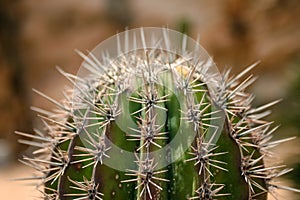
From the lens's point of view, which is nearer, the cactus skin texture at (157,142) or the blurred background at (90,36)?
the cactus skin texture at (157,142)

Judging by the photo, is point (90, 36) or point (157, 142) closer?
point (157, 142)

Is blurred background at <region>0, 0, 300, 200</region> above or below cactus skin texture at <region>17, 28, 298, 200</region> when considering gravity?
above

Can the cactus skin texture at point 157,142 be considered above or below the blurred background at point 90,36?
below

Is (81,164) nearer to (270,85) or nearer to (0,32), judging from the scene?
(270,85)

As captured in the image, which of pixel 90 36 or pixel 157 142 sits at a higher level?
pixel 90 36

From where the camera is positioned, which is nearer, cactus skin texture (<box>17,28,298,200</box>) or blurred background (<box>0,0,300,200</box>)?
cactus skin texture (<box>17,28,298,200</box>)
